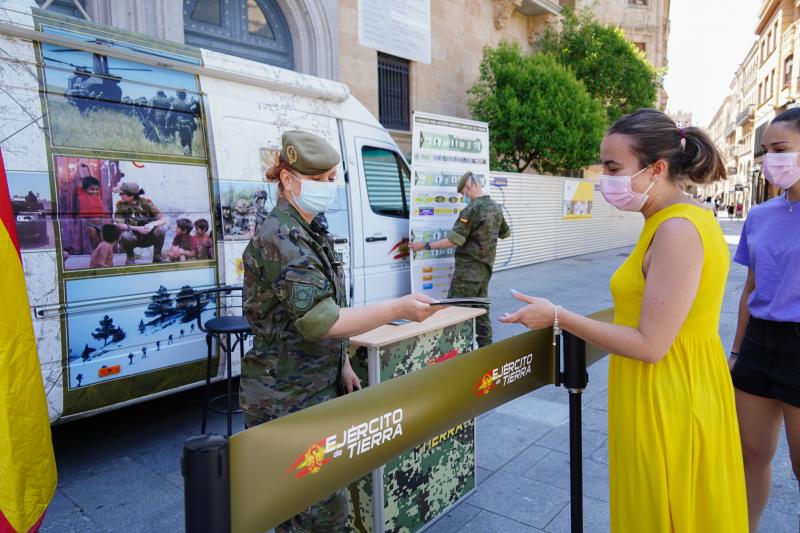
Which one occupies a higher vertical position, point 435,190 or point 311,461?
point 435,190

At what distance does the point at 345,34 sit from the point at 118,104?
7.83 meters

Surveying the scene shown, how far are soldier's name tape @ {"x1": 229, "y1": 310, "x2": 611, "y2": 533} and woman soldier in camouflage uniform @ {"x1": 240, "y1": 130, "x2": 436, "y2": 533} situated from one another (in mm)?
297

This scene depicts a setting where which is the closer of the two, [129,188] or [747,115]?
[129,188]

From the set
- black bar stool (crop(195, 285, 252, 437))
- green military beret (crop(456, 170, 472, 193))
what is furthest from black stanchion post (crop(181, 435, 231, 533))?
green military beret (crop(456, 170, 472, 193))

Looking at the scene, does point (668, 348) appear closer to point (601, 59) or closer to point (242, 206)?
point (242, 206)

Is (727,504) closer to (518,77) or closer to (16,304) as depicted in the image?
(16,304)

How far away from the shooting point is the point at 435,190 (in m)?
6.41

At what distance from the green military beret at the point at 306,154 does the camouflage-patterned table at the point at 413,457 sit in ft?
2.65

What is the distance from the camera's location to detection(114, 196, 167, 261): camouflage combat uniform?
3490mm

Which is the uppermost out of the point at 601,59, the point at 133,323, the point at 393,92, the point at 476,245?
the point at 601,59

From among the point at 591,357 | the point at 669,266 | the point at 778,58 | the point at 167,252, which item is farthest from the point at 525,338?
the point at 778,58

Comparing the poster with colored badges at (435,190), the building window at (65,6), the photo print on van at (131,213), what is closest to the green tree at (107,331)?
the photo print on van at (131,213)

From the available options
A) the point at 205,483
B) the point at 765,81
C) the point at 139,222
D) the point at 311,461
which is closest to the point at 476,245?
the point at 139,222

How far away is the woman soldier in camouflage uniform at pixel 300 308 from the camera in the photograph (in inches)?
74.0
